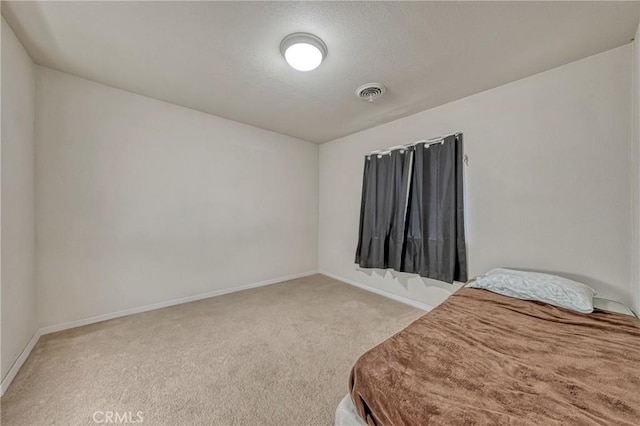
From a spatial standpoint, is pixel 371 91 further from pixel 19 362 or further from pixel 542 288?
pixel 19 362

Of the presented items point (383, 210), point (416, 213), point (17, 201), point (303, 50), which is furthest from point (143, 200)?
point (416, 213)

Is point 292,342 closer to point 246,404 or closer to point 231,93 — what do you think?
point 246,404

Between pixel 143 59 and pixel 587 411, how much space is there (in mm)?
3256

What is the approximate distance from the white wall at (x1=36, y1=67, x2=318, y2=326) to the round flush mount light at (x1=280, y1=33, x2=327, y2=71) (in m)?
1.79

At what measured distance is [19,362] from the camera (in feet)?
5.50

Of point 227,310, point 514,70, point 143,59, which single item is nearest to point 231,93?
point 143,59

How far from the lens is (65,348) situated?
6.26 feet

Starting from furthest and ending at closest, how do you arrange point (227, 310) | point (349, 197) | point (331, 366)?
point (349, 197) → point (227, 310) → point (331, 366)

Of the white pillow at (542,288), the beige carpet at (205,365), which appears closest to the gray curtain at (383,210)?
the beige carpet at (205,365)

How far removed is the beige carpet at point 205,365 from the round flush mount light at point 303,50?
7.58ft

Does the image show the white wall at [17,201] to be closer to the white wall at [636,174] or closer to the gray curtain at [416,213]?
the gray curtain at [416,213]

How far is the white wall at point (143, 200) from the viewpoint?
7.09 feet

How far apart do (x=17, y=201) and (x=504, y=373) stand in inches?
126

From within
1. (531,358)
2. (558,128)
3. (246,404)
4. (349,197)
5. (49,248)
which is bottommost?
(246,404)
